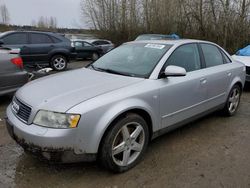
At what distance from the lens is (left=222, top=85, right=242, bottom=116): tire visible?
17.0 ft

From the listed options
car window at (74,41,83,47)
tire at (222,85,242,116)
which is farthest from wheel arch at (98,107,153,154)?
car window at (74,41,83,47)

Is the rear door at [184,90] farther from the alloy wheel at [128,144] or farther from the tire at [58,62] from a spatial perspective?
the tire at [58,62]

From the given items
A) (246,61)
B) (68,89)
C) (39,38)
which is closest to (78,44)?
(39,38)

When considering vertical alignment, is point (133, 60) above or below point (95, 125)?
above

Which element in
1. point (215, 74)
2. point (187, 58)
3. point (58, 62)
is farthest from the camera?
point (58, 62)

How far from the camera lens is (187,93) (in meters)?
3.95

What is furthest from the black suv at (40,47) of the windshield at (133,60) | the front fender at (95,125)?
the front fender at (95,125)

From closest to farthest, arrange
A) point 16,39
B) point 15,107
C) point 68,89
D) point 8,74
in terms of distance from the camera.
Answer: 1. point 68,89
2. point 15,107
3. point 8,74
4. point 16,39

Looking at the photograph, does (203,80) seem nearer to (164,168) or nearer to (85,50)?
(164,168)

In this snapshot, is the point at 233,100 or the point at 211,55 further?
the point at 233,100

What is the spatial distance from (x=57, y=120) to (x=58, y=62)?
8996 millimetres

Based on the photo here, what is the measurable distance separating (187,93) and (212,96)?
803 mm

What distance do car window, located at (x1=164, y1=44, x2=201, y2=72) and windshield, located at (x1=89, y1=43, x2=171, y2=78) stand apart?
154 mm

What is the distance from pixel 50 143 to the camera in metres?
2.74
